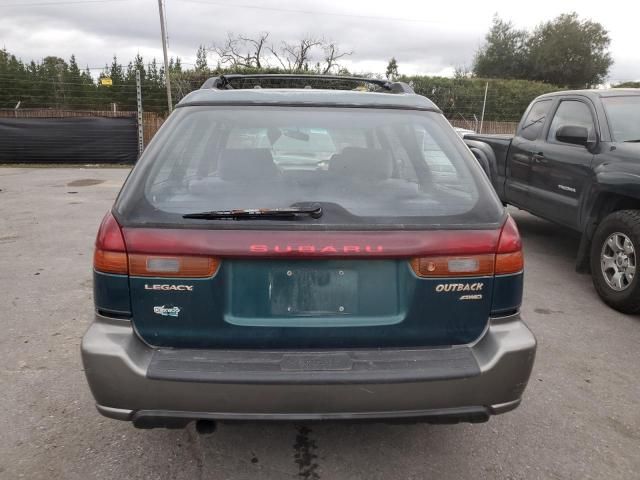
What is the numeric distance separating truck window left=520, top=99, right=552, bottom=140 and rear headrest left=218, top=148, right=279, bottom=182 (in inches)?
192

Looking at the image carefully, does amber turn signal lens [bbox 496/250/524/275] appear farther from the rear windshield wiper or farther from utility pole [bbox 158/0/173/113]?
utility pole [bbox 158/0/173/113]

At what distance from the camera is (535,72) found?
50.2 m

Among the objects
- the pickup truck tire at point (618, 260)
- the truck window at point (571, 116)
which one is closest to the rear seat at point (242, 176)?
the pickup truck tire at point (618, 260)

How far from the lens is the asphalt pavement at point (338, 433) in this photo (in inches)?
96.1

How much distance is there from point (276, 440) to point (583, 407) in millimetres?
1743

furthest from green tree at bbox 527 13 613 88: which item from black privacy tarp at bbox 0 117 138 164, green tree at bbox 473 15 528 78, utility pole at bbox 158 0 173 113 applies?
black privacy tarp at bbox 0 117 138 164

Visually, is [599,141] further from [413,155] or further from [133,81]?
[133,81]

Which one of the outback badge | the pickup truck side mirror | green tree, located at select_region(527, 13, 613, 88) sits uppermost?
green tree, located at select_region(527, 13, 613, 88)

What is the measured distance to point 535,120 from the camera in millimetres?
6473

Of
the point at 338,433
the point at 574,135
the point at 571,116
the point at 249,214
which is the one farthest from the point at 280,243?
the point at 571,116

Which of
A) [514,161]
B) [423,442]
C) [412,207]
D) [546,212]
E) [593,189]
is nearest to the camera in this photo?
[412,207]

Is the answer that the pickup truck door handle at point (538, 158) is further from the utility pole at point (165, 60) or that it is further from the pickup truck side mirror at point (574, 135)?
the utility pole at point (165, 60)

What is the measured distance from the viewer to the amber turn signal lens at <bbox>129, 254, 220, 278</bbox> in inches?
78.7

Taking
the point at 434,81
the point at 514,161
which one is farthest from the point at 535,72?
the point at 514,161
